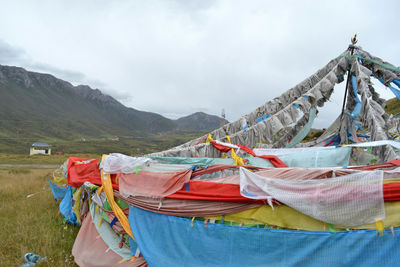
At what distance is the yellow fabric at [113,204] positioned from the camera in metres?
A: 4.37

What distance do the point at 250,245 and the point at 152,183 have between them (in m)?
1.91

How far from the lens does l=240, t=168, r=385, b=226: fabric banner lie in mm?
2490

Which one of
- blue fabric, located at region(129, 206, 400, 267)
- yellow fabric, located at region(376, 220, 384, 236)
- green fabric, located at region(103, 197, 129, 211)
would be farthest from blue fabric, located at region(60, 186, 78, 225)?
yellow fabric, located at region(376, 220, 384, 236)

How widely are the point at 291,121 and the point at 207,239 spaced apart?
3505mm

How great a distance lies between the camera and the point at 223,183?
3.32 meters

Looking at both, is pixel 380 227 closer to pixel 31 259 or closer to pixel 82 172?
pixel 31 259

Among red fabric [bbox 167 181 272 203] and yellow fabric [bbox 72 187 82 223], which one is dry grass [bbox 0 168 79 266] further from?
Answer: red fabric [bbox 167 181 272 203]

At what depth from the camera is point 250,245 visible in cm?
306

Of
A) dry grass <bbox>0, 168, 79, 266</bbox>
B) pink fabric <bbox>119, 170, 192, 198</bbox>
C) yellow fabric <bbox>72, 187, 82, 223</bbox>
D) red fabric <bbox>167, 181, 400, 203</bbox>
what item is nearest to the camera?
red fabric <bbox>167, 181, 400, 203</bbox>

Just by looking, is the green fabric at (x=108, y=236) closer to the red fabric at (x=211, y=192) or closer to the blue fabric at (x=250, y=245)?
the blue fabric at (x=250, y=245)

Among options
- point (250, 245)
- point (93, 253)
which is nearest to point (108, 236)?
point (93, 253)

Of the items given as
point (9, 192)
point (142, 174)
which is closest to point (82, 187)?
point (142, 174)

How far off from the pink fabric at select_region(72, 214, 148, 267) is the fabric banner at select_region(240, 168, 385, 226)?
2.96 m

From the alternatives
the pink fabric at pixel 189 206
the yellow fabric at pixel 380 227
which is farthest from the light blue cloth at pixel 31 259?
the yellow fabric at pixel 380 227
